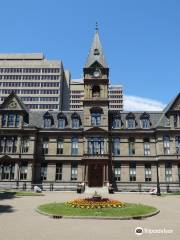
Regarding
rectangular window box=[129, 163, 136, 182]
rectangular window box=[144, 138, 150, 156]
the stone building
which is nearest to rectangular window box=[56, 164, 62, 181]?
the stone building

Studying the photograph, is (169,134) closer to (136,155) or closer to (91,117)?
(136,155)

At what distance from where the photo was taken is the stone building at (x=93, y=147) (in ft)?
166

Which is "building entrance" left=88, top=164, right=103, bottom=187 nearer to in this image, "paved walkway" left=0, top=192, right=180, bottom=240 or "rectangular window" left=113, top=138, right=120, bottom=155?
"rectangular window" left=113, top=138, right=120, bottom=155

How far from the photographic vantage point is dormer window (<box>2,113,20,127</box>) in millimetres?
53688

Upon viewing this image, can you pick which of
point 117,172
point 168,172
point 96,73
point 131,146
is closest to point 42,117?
point 96,73

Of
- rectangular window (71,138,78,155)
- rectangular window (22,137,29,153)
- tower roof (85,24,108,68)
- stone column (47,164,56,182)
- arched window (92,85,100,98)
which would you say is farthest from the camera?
tower roof (85,24,108,68)

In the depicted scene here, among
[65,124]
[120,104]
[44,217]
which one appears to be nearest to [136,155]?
[65,124]

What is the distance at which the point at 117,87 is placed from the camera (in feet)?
535

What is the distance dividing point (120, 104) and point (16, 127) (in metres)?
111

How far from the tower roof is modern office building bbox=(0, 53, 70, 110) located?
2475 inches

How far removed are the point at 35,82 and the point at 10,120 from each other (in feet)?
240

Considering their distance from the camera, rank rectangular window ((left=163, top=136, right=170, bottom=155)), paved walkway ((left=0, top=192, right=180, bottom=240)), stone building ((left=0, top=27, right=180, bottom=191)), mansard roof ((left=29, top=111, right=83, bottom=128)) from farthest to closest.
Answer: mansard roof ((left=29, top=111, right=83, bottom=128))
rectangular window ((left=163, top=136, right=170, bottom=155))
stone building ((left=0, top=27, right=180, bottom=191))
paved walkway ((left=0, top=192, right=180, bottom=240))

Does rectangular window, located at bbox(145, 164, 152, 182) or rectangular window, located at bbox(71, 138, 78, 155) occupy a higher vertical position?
rectangular window, located at bbox(71, 138, 78, 155)

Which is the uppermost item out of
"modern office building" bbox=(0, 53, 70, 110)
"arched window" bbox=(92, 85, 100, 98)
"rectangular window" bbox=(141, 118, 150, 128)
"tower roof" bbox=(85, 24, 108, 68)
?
"modern office building" bbox=(0, 53, 70, 110)
